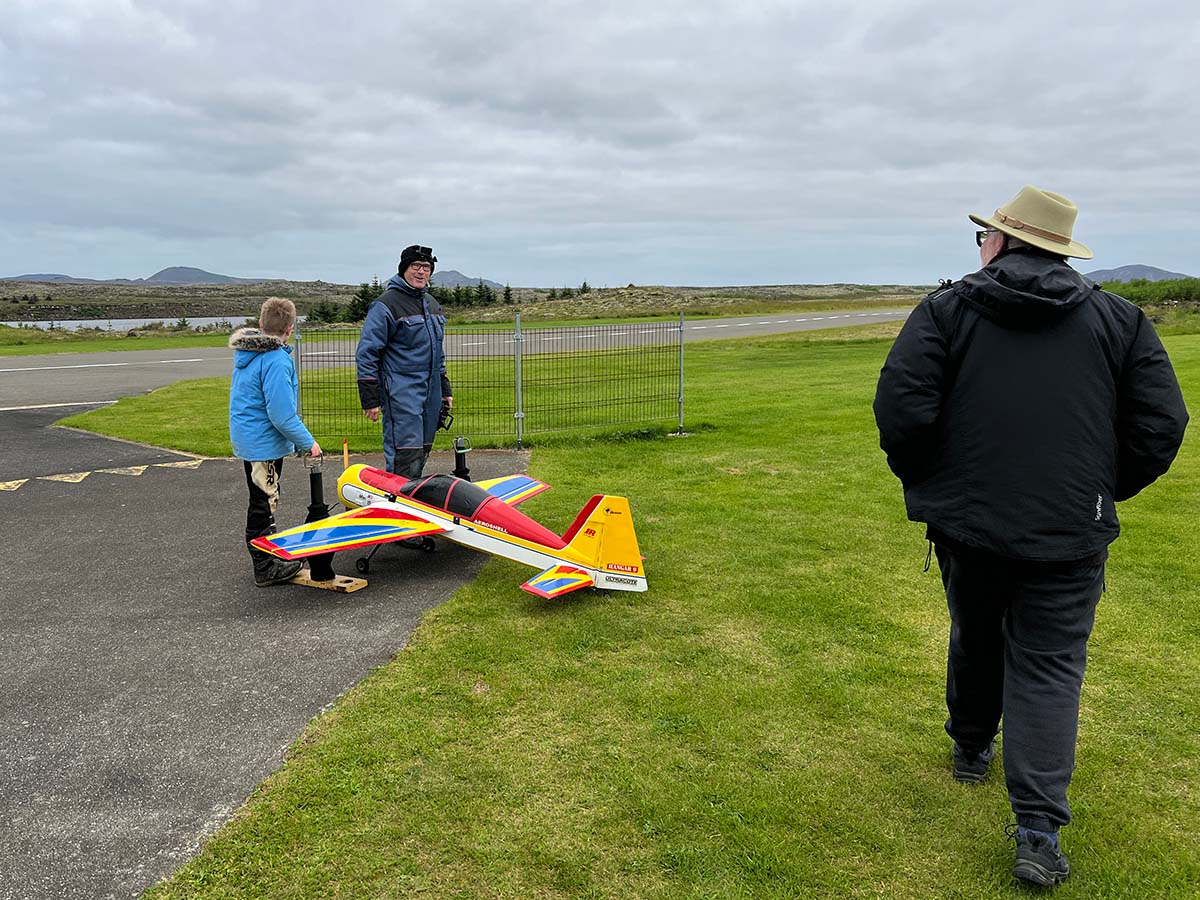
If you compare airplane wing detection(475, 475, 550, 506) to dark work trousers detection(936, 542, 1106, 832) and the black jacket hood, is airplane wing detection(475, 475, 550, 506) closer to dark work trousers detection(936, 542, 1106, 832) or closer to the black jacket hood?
dark work trousers detection(936, 542, 1106, 832)

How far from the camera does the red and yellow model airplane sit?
18.8 feet

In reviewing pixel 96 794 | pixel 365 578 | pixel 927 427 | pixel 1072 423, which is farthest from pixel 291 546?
→ pixel 1072 423

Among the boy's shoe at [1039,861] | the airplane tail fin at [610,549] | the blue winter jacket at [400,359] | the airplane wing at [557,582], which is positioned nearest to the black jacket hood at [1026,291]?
the boy's shoe at [1039,861]

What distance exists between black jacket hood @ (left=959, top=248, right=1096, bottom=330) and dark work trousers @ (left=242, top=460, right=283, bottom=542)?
5.10m

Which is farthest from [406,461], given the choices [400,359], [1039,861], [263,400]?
[1039,861]

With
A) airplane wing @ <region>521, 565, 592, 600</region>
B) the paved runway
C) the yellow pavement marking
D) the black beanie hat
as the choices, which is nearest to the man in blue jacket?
the black beanie hat

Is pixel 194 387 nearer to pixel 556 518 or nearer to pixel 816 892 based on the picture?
pixel 556 518

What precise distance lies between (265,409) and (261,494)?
664 millimetres

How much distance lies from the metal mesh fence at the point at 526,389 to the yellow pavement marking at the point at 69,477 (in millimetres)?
3117

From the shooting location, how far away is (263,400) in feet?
19.8

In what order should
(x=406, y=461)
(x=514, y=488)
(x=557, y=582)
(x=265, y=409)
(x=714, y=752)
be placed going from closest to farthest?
1. (x=714, y=752)
2. (x=557, y=582)
3. (x=265, y=409)
4. (x=406, y=461)
5. (x=514, y=488)

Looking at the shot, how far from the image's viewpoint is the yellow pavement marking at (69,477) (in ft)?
31.0

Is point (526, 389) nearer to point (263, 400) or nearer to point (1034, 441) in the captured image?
point (263, 400)

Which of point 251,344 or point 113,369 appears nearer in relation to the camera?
point 251,344
